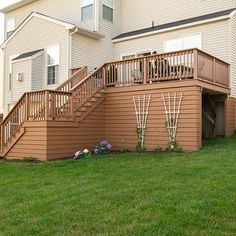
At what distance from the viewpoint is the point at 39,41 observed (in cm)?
1622

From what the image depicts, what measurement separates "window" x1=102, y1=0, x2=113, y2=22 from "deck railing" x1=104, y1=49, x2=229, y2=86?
17.0ft

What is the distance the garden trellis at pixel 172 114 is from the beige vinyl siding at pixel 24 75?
7.29 meters

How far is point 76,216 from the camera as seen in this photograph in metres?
4.39

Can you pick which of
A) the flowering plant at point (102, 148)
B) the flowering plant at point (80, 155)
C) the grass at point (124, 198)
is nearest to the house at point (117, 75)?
the flowering plant at point (102, 148)

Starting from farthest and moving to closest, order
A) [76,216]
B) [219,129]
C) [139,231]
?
[219,129]
[76,216]
[139,231]

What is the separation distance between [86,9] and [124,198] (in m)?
13.5

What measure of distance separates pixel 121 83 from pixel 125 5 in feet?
24.0

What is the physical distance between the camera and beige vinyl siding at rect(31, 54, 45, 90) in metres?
15.5

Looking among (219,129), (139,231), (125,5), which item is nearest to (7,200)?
(139,231)

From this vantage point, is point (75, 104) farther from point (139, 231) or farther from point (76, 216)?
point (139, 231)

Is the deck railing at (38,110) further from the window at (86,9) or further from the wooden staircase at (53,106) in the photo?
the window at (86,9)

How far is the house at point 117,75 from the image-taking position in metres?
10.5

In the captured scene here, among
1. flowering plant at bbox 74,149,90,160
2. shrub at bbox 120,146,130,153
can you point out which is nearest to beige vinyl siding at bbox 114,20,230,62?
shrub at bbox 120,146,130,153

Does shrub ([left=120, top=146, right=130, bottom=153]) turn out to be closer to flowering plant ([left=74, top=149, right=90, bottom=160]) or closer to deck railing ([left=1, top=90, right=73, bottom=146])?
flowering plant ([left=74, top=149, right=90, bottom=160])
